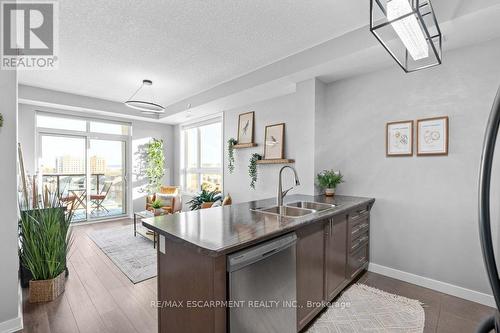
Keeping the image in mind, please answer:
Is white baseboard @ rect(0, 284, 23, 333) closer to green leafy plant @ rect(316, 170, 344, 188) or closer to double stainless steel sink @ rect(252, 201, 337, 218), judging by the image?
double stainless steel sink @ rect(252, 201, 337, 218)

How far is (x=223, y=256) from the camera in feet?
4.29

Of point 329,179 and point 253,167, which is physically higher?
point 253,167

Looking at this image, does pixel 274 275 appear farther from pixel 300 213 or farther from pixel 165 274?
pixel 300 213

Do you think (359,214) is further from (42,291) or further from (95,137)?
(95,137)

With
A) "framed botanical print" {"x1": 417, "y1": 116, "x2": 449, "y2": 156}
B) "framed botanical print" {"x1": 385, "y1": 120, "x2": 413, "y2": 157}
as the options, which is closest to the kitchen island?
"framed botanical print" {"x1": 385, "y1": 120, "x2": 413, "y2": 157}

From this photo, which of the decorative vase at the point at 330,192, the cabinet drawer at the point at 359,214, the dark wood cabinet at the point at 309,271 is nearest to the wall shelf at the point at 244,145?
the decorative vase at the point at 330,192

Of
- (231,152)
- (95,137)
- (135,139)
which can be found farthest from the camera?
(135,139)

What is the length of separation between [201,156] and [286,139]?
2.60m

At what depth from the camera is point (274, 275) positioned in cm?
155

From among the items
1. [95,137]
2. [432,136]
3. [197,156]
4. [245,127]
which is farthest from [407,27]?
[95,137]

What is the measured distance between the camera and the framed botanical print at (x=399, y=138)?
2.65 m

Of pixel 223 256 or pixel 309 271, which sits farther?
pixel 309 271

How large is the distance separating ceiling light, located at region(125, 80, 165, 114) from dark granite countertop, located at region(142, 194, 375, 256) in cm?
226

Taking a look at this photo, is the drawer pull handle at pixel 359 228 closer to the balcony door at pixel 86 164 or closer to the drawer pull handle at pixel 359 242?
the drawer pull handle at pixel 359 242
